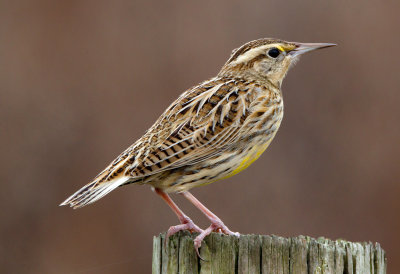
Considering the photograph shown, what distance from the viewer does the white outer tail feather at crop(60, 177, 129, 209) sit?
14.0 feet

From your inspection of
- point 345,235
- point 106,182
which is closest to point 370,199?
point 345,235

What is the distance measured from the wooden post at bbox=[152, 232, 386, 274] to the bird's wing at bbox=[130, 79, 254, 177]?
2.47 ft

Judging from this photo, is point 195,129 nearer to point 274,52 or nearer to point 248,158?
point 248,158

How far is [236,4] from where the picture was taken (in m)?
8.51

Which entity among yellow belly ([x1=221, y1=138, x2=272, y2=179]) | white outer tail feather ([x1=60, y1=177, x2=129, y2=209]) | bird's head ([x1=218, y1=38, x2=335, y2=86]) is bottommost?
white outer tail feather ([x1=60, y1=177, x2=129, y2=209])

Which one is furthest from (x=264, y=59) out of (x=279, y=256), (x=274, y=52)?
(x=279, y=256)

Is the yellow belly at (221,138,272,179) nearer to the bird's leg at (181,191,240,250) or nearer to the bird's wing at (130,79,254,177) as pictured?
the bird's wing at (130,79,254,177)

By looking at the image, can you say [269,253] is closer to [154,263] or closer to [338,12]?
[154,263]

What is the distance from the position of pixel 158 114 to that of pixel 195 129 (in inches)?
142

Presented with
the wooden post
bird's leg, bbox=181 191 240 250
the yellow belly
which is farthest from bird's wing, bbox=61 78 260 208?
the wooden post

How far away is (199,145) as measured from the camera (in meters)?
4.56

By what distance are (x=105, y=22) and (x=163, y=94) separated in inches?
43.9

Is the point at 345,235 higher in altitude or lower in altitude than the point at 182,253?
higher

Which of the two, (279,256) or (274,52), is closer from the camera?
(279,256)
